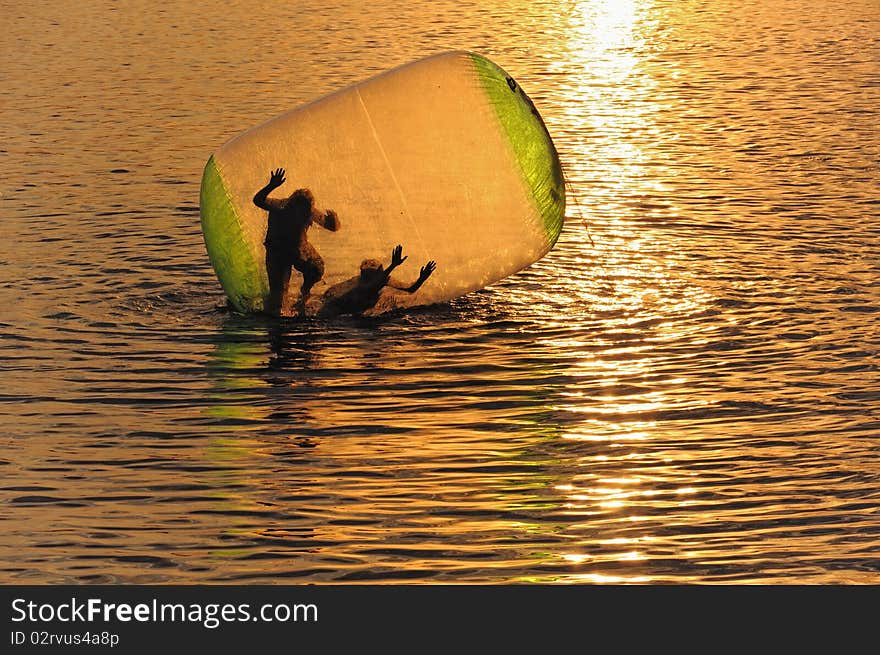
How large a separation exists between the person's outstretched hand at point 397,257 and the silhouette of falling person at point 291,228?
18.0 inches

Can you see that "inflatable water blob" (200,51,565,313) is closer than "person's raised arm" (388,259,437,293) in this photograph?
Yes

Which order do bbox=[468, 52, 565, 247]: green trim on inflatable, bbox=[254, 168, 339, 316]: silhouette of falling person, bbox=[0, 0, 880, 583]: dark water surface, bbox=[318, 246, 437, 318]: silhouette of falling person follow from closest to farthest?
bbox=[0, 0, 880, 583]: dark water surface
bbox=[254, 168, 339, 316]: silhouette of falling person
bbox=[468, 52, 565, 247]: green trim on inflatable
bbox=[318, 246, 437, 318]: silhouette of falling person

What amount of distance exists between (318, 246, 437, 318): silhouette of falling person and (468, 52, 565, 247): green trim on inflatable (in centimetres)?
93

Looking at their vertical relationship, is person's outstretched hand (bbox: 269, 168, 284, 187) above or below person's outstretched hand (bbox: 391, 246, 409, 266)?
above

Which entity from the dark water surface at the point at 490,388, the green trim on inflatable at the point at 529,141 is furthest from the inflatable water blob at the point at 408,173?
the dark water surface at the point at 490,388

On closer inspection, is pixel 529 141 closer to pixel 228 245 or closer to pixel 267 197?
pixel 267 197

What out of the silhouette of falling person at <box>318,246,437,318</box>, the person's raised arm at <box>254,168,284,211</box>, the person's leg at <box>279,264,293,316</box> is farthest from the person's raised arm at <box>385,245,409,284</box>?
the person's raised arm at <box>254,168,284,211</box>

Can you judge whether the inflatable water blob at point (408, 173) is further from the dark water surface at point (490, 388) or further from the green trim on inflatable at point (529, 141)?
the dark water surface at point (490, 388)

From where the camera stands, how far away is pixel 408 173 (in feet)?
40.1

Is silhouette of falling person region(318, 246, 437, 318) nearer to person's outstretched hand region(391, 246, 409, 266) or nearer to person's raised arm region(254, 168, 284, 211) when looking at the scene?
person's outstretched hand region(391, 246, 409, 266)

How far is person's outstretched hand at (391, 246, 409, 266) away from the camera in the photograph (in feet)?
40.4

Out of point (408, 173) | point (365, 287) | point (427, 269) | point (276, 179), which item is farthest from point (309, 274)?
point (408, 173)

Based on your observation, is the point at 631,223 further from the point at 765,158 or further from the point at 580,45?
the point at 580,45

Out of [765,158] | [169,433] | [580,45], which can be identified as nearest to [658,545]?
[169,433]
